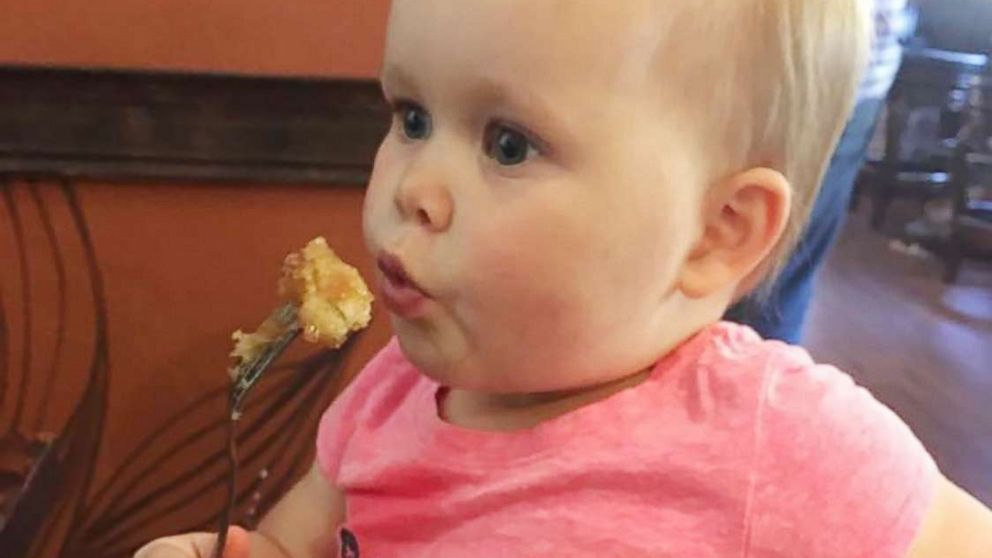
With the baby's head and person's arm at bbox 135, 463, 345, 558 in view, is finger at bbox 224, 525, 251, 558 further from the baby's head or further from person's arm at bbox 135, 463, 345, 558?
the baby's head

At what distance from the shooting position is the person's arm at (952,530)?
26.9 inches

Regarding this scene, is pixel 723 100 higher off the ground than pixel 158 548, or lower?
higher

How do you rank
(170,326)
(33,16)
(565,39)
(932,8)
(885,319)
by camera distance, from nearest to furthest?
(565,39) → (33,16) → (170,326) → (885,319) → (932,8)

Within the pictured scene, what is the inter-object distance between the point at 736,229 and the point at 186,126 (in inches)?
23.2

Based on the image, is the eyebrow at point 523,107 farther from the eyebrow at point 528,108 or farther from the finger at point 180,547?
the finger at point 180,547

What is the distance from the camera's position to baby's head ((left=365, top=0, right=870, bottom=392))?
0.64 metres

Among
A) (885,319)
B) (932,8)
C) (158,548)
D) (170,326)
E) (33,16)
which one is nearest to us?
(158,548)

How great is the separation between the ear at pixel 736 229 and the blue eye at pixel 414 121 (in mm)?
138

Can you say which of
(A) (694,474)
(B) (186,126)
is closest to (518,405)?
(A) (694,474)

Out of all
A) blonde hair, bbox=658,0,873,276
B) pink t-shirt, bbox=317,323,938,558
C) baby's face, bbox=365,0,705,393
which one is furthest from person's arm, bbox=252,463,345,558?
blonde hair, bbox=658,0,873,276

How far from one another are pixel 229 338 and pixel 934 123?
12.1 feet

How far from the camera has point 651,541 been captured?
68cm

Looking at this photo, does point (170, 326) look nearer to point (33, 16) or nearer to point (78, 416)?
point (78, 416)

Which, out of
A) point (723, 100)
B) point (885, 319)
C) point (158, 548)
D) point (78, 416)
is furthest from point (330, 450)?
point (885, 319)
